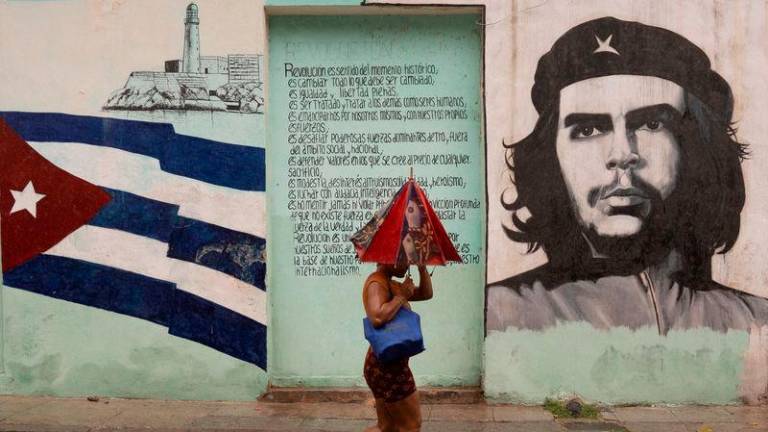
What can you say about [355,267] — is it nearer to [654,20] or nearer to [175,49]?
[175,49]

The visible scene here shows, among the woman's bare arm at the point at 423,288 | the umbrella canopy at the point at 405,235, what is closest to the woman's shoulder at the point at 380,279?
the umbrella canopy at the point at 405,235

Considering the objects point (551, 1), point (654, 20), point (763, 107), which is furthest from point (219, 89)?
point (763, 107)

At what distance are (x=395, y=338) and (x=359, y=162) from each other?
3342 mm

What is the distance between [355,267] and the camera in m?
8.72

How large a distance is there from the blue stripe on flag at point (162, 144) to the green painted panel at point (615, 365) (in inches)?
106

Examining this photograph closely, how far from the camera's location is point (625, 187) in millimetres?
8328

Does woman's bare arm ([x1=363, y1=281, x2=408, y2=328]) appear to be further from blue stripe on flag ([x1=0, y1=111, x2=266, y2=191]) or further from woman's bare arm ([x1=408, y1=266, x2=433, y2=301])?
blue stripe on flag ([x1=0, y1=111, x2=266, y2=191])

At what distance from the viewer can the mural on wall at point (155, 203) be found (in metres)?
8.49

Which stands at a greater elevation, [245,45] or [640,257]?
[245,45]

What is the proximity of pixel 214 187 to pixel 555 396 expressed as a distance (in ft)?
11.8

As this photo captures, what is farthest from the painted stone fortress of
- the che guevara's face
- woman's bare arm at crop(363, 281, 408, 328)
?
woman's bare arm at crop(363, 281, 408, 328)

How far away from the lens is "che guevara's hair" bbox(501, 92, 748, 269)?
8289mm

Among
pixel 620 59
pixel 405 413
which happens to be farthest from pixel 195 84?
pixel 405 413

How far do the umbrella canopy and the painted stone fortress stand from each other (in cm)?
309
